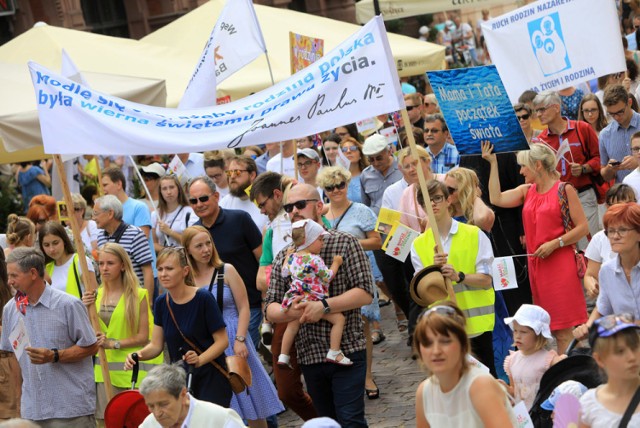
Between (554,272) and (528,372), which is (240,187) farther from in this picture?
(528,372)

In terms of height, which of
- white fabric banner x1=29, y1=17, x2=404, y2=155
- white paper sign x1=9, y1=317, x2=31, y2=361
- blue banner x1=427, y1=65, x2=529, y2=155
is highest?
white fabric banner x1=29, y1=17, x2=404, y2=155

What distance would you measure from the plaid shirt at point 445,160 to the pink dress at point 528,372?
162 inches

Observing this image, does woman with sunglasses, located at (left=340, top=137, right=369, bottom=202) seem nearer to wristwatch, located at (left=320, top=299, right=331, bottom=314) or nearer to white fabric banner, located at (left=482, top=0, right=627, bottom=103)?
white fabric banner, located at (left=482, top=0, right=627, bottom=103)

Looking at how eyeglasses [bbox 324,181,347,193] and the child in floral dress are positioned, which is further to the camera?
eyeglasses [bbox 324,181,347,193]

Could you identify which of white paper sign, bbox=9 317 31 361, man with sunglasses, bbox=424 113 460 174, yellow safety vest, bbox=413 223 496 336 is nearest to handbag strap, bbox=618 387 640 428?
yellow safety vest, bbox=413 223 496 336

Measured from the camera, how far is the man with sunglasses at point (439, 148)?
10.8 metres

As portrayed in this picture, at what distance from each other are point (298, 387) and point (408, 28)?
29693mm

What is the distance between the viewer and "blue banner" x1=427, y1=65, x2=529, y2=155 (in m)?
Result: 7.68

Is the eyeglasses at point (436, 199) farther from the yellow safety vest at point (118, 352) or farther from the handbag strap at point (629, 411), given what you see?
the handbag strap at point (629, 411)

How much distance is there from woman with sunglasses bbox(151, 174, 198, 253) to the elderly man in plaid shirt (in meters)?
3.58

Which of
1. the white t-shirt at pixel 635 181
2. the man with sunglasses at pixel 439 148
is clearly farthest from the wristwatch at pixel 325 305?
the man with sunglasses at pixel 439 148

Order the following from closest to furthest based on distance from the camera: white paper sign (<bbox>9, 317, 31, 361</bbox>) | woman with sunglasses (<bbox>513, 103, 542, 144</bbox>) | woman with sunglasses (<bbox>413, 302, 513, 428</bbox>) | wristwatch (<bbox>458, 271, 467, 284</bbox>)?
1. woman with sunglasses (<bbox>413, 302, 513, 428</bbox>)
2. wristwatch (<bbox>458, 271, 467, 284</bbox>)
3. white paper sign (<bbox>9, 317, 31, 361</bbox>)
4. woman with sunglasses (<bbox>513, 103, 542, 144</bbox>)

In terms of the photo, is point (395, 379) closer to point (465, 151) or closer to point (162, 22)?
point (465, 151)

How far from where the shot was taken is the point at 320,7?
36.3 m
